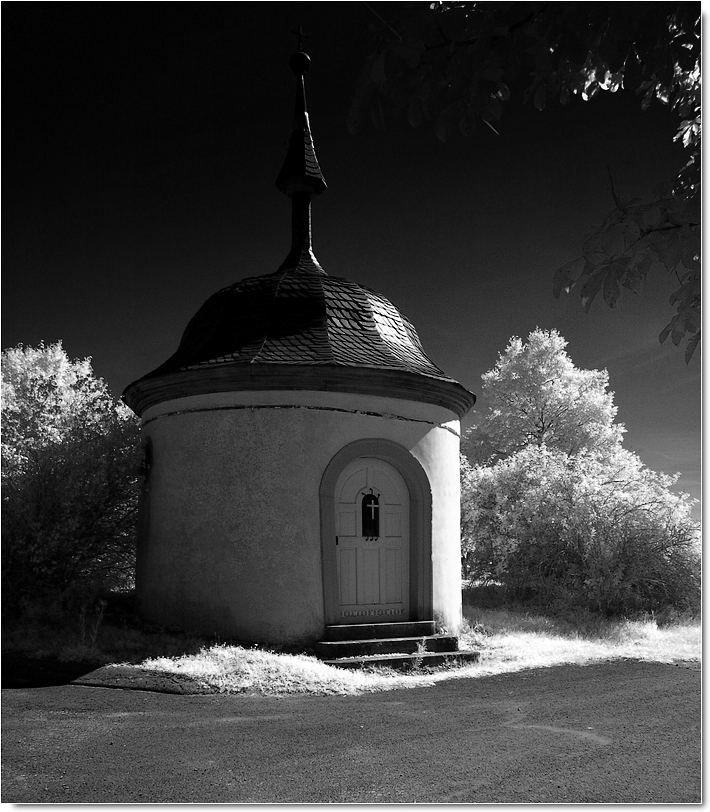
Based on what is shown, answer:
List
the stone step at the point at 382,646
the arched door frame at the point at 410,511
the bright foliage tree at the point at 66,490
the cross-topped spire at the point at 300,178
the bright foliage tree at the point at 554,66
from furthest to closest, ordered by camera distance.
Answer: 1. the cross-topped spire at the point at 300,178
2. the bright foliage tree at the point at 66,490
3. the arched door frame at the point at 410,511
4. the stone step at the point at 382,646
5. the bright foliage tree at the point at 554,66

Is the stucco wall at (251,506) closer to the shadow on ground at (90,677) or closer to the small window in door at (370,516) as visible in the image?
the small window in door at (370,516)

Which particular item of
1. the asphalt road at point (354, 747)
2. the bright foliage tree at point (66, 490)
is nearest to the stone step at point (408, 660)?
the asphalt road at point (354, 747)

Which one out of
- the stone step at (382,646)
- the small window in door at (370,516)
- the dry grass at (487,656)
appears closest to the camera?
the dry grass at (487,656)

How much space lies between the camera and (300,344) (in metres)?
10.5

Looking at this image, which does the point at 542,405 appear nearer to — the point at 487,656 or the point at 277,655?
the point at 487,656

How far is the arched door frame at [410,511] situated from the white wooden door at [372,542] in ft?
0.33

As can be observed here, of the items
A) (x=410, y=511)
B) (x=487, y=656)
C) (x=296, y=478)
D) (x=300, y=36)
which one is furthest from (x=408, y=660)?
(x=300, y=36)

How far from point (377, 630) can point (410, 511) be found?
1838 millimetres

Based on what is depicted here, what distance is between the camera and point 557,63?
12.0 feet

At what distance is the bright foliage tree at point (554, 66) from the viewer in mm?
3465

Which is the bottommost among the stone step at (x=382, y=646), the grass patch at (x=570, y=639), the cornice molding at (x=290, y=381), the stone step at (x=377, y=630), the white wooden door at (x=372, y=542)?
the grass patch at (x=570, y=639)

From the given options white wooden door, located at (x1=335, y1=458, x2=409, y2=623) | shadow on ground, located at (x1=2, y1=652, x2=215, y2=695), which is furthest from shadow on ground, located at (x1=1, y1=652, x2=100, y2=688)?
white wooden door, located at (x1=335, y1=458, x2=409, y2=623)

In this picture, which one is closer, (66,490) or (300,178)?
(66,490)

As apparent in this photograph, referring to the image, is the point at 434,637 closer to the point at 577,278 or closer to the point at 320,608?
the point at 320,608
